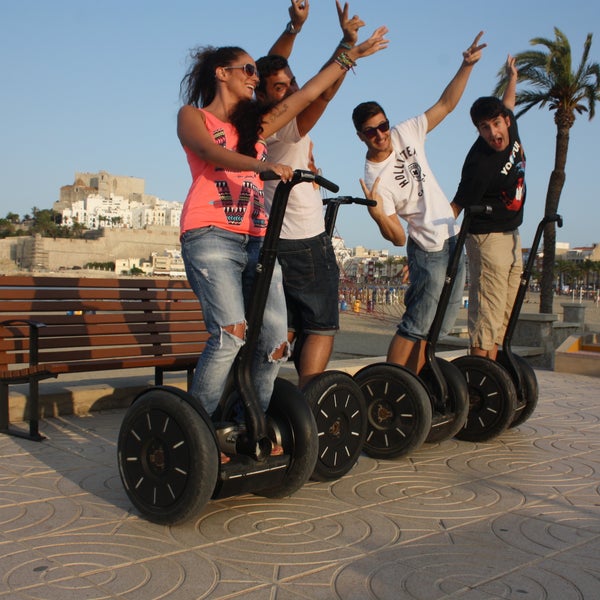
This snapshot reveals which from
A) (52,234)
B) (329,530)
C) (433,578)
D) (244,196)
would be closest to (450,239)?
(244,196)

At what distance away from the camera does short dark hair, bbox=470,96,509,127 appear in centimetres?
455

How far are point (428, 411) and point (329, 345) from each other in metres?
0.64

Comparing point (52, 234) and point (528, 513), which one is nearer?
point (528, 513)

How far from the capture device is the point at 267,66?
3498 mm

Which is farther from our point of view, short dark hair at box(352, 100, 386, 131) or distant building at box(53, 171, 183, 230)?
distant building at box(53, 171, 183, 230)

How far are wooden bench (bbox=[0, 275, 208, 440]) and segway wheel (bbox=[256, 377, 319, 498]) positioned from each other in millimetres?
1656

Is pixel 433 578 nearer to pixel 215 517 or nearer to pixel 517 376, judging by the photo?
pixel 215 517

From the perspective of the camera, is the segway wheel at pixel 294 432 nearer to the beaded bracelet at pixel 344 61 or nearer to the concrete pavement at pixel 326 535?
the concrete pavement at pixel 326 535

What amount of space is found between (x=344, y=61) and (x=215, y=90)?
23.6 inches

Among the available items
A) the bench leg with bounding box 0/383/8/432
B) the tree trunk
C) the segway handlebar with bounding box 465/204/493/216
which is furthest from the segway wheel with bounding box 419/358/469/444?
the tree trunk

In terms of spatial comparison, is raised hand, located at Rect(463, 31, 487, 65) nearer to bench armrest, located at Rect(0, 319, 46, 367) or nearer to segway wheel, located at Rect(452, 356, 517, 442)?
segway wheel, located at Rect(452, 356, 517, 442)

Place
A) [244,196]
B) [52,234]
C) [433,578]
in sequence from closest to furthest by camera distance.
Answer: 1. [433,578]
2. [244,196]
3. [52,234]

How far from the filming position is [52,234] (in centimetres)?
14862

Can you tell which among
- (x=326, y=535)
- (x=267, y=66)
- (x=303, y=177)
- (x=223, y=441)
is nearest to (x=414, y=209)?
(x=267, y=66)
